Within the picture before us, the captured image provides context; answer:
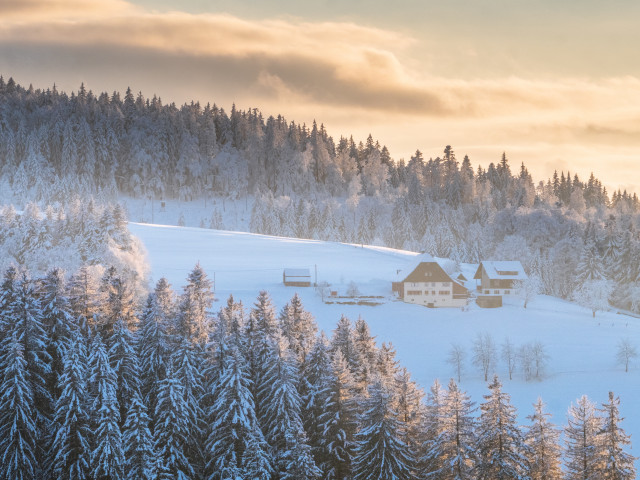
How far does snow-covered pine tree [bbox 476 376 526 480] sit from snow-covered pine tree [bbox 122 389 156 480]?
56.6 ft

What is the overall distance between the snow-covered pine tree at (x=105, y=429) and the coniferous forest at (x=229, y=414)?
0.08 meters

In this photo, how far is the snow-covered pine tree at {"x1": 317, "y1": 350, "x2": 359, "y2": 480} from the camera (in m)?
37.2

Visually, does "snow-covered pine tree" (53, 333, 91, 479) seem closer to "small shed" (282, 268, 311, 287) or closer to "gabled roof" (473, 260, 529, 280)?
"small shed" (282, 268, 311, 287)

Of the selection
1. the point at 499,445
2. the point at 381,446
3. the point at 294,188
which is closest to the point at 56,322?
the point at 381,446

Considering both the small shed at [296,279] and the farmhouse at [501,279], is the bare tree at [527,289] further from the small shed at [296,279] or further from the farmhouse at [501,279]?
the small shed at [296,279]

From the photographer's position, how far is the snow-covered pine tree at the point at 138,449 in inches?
1368

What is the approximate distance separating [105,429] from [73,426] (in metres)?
2.17

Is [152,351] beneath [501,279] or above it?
beneath

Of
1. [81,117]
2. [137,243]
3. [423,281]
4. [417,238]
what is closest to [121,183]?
[81,117]

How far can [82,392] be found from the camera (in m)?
35.9

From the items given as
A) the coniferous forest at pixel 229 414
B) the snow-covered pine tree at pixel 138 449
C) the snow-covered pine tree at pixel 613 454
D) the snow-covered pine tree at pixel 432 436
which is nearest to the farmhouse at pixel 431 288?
the coniferous forest at pixel 229 414

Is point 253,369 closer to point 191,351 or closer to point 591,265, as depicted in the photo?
point 191,351

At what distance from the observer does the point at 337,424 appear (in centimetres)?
3762

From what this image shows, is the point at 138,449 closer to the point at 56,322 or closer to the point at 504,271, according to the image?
the point at 56,322
